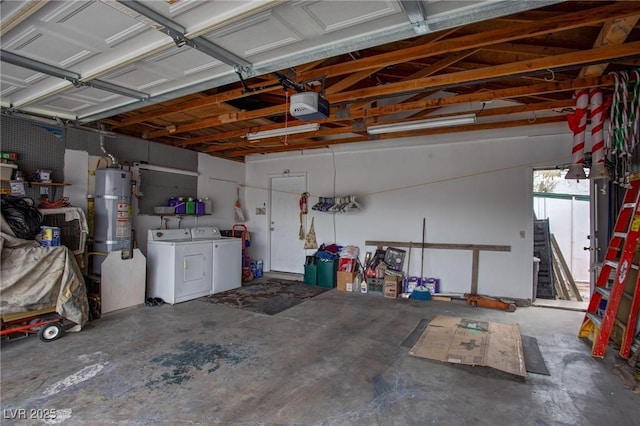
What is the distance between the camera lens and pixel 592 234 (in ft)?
15.4

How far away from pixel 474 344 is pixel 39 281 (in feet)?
15.3

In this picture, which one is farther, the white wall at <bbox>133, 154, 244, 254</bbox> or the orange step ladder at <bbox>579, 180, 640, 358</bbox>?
the white wall at <bbox>133, 154, 244, 254</bbox>

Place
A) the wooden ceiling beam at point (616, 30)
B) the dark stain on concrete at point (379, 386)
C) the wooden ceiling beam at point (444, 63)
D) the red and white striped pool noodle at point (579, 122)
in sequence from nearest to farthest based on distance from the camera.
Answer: the wooden ceiling beam at point (616, 30) → the dark stain on concrete at point (379, 386) → the wooden ceiling beam at point (444, 63) → the red and white striped pool noodle at point (579, 122)

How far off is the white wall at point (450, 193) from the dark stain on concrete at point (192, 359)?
3.71 meters

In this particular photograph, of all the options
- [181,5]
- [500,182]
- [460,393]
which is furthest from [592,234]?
[181,5]

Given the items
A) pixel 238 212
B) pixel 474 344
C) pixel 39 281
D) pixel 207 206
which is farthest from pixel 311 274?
pixel 39 281

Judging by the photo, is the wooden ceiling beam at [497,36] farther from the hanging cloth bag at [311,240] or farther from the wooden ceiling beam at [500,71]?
the hanging cloth bag at [311,240]

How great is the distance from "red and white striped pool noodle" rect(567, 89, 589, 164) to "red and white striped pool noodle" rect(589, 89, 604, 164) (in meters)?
0.07

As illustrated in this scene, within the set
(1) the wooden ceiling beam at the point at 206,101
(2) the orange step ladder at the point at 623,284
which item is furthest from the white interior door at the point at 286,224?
(2) the orange step ladder at the point at 623,284

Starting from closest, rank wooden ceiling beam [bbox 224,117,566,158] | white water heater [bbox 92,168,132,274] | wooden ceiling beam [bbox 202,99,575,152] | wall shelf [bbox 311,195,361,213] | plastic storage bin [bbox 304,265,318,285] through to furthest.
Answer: wooden ceiling beam [bbox 202,99,575,152], white water heater [bbox 92,168,132,274], wooden ceiling beam [bbox 224,117,566,158], wall shelf [bbox 311,195,361,213], plastic storage bin [bbox 304,265,318,285]

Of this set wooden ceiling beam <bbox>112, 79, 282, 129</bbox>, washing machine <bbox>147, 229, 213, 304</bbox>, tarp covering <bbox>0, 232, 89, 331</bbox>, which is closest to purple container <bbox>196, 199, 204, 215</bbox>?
washing machine <bbox>147, 229, 213, 304</bbox>

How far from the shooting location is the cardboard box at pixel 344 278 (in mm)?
6078

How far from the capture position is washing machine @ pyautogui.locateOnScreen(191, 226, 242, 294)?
226 inches

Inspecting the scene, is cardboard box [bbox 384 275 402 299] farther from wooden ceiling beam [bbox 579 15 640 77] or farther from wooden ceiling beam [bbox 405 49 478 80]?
wooden ceiling beam [bbox 579 15 640 77]
